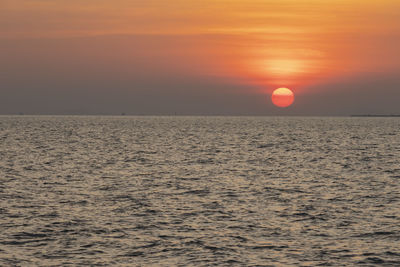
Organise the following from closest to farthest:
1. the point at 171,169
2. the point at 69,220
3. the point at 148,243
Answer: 1. the point at 148,243
2. the point at 69,220
3. the point at 171,169

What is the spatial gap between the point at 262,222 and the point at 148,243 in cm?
700

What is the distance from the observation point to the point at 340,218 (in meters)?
29.6

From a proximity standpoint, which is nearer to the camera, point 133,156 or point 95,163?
point 95,163

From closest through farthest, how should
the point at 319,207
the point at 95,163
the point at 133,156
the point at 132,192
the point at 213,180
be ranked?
the point at 319,207 < the point at 132,192 < the point at 213,180 < the point at 95,163 < the point at 133,156

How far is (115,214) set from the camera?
3039 centimetres

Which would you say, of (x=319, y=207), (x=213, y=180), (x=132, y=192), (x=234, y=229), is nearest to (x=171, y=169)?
(x=213, y=180)

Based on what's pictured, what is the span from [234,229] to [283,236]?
2.54 metres

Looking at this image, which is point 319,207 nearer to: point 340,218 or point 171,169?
point 340,218

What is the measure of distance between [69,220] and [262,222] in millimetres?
9759

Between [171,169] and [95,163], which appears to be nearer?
[171,169]

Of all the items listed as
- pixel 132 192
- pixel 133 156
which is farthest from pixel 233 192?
pixel 133 156

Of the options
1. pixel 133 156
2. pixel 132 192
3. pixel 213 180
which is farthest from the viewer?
pixel 133 156

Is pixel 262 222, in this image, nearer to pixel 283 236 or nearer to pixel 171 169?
pixel 283 236

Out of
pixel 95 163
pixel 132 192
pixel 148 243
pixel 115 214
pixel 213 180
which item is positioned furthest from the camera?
pixel 95 163
